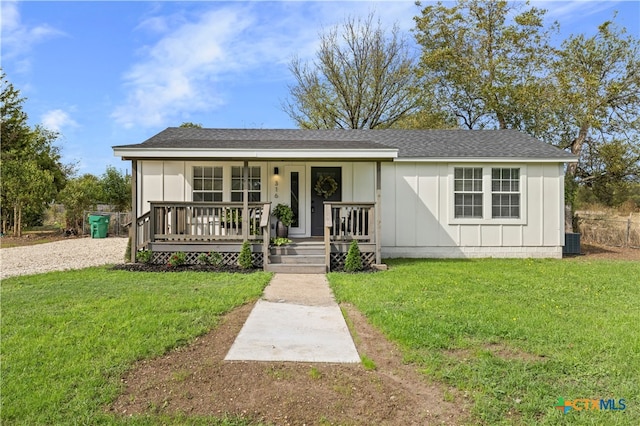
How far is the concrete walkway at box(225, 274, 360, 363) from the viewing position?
3545 millimetres

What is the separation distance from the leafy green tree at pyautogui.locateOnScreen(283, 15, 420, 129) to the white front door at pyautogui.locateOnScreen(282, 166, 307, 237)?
40.3ft

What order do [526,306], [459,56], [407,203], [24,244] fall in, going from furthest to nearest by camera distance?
1. [459,56]
2. [24,244]
3. [407,203]
4. [526,306]

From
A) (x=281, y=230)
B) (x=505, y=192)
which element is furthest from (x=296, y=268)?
(x=505, y=192)

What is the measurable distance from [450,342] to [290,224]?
21.8ft

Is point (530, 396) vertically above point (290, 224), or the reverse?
point (290, 224)

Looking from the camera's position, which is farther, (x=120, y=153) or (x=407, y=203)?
(x=407, y=203)

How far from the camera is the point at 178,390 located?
285 cm

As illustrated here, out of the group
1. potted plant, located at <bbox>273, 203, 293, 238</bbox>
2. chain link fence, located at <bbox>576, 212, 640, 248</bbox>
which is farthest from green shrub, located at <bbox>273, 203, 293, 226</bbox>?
chain link fence, located at <bbox>576, 212, 640, 248</bbox>

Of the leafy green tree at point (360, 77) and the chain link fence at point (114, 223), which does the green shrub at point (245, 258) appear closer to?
the chain link fence at point (114, 223)

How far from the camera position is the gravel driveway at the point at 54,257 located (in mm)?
8516

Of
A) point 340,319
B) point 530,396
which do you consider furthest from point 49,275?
point 530,396

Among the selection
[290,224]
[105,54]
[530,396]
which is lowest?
[530,396]

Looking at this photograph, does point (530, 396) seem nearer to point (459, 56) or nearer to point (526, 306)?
point (526, 306)

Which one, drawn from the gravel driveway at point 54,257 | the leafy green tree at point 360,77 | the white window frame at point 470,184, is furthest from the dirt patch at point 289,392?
the leafy green tree at point 360,77
